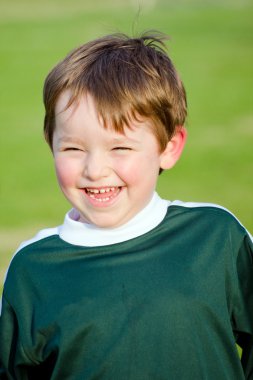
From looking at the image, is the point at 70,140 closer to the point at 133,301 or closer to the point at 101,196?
the point at 101,196

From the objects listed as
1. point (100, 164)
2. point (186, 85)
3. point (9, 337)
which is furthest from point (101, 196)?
point (186, 85)

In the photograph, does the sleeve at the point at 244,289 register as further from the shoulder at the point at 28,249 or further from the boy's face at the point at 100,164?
the shoulder at the point at 28,249

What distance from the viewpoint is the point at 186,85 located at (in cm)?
1260

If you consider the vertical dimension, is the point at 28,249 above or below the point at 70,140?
below

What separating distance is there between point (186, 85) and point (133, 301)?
9.99m

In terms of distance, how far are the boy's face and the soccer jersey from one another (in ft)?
0.24

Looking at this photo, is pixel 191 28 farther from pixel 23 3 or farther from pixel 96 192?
pixel 96 192

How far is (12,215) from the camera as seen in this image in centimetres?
749

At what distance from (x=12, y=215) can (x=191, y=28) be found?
10816 mm

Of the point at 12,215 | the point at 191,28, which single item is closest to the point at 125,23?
the point at 191,28

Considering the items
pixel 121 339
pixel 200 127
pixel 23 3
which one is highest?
pixel 23 3

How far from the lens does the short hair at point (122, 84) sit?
285cm

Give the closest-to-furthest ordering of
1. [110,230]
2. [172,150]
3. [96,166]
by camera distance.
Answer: [96,166], [110,230], [172,150]

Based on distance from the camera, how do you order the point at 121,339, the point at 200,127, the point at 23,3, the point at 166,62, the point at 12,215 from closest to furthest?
the point at 121,339 → the point at 166,62 → the point at 12,215 → the point at 200,127 → the point at 23,3
